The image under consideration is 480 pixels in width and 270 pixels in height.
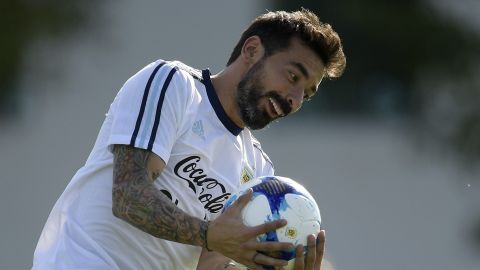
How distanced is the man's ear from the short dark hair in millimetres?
21

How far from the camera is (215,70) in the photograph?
11.8 meters

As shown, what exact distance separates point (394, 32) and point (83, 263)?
29.1 ft

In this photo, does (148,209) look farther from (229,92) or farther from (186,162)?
(229,92)

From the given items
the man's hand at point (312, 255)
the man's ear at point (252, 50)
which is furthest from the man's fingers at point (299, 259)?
the man's ear at point (252, 50)

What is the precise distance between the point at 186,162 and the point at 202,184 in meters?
0.16

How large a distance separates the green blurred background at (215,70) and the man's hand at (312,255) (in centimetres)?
726

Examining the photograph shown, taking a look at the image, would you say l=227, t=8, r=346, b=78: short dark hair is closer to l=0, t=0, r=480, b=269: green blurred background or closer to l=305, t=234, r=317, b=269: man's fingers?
l=305, t=234, r=317, b=269: man's fingers

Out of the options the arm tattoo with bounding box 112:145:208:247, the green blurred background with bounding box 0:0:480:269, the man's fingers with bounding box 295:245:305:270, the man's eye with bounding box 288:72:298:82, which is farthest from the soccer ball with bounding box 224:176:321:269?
the green blurred background with bounding box 0:0:480:269

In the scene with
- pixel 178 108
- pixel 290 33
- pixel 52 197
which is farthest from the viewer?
pixel 52 197

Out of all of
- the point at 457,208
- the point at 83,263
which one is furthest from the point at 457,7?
the point at 83,263

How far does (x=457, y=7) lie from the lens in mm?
13062

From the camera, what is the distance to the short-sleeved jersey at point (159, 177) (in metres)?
→ 4.59

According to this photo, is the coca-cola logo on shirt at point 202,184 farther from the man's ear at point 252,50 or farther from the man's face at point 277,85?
the man's ear at point 252,50

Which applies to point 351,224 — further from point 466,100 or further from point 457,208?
point 466,100
